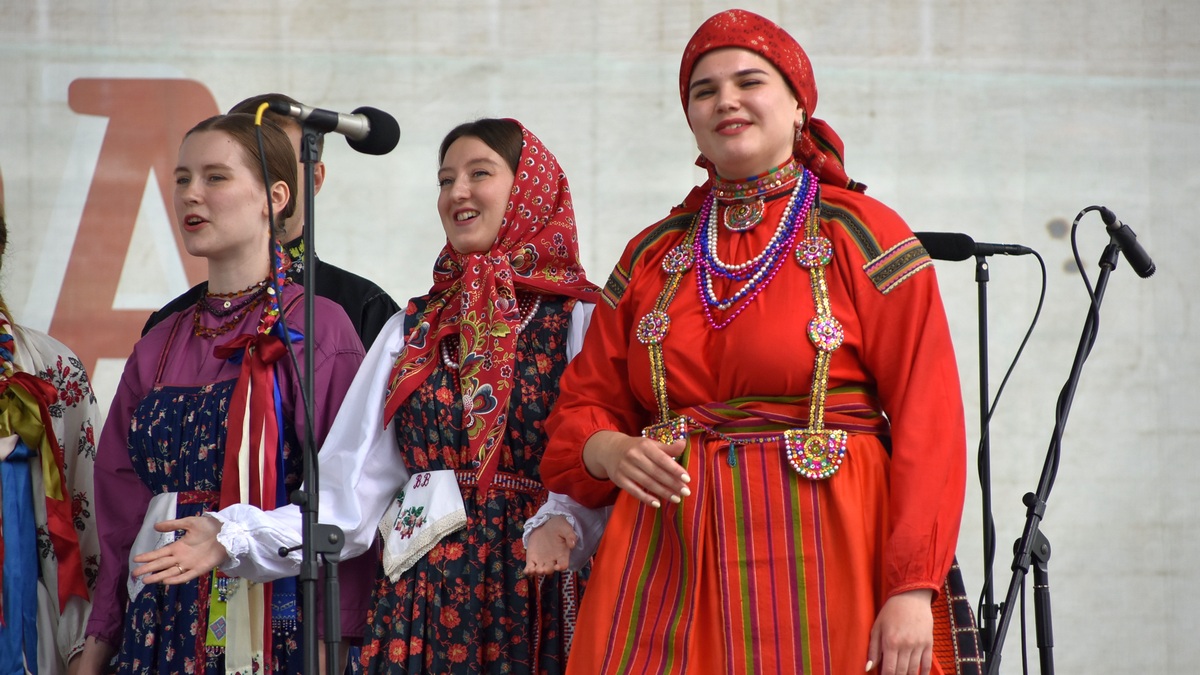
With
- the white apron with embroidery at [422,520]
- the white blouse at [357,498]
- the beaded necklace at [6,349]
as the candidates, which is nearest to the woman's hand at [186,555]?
the white blouse at [357,498]

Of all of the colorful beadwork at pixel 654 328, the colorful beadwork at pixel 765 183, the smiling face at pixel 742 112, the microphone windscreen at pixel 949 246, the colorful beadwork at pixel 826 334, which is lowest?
the colorful beadwork at pixel 826 334

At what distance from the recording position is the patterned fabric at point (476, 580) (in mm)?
2387

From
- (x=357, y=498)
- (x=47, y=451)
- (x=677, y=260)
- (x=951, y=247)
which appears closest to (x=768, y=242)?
(x=677, y=260)

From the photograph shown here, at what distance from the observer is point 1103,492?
12.6 feet

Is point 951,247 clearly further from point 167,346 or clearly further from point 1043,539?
point 167,346

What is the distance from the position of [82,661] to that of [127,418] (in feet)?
1.62

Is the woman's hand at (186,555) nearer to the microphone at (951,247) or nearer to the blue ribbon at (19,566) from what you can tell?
the blue ribbon at (19,566)

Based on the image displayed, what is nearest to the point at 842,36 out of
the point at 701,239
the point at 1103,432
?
the point at 1103,432

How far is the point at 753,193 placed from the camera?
2121 mm

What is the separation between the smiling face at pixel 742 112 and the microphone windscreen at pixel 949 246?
0.45 m

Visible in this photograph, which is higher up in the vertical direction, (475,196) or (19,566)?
Result: (475,196)

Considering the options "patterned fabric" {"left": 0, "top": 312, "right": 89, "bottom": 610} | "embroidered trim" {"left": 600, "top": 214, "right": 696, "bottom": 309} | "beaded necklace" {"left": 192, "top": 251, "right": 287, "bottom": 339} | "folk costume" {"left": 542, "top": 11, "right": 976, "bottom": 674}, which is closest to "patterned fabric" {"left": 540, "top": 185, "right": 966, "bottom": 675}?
"folk costume" {"left": 542, "top": 11, "right": 976, "bottom": 674}

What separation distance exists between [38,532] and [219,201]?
2.79 feet

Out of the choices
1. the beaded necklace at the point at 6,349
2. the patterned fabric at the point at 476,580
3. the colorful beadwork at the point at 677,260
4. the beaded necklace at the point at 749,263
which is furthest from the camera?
the beaded necklace at the point at 6,349
